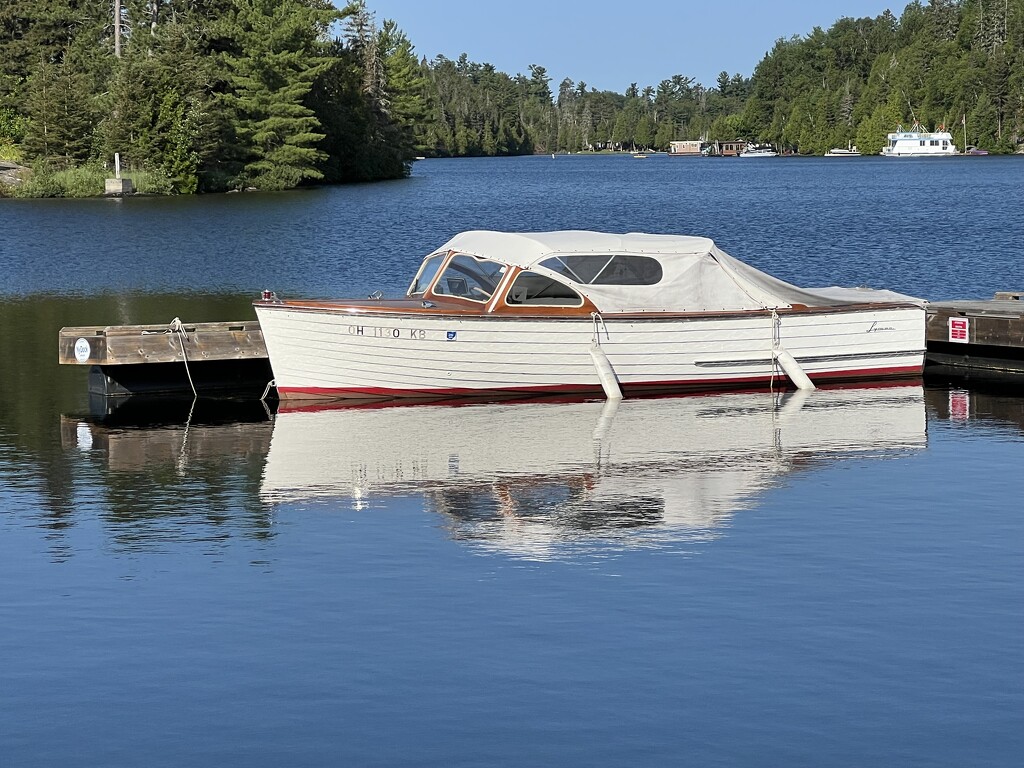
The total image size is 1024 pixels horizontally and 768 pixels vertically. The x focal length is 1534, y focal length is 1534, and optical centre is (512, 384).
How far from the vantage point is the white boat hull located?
21.2 metres

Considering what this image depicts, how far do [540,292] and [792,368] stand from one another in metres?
4.03

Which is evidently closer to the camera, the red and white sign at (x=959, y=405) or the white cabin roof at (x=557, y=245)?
the red and white sign at (x=959, y=405)

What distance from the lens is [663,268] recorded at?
73.2ft

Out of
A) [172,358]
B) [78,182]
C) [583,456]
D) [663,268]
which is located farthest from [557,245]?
[78,182]

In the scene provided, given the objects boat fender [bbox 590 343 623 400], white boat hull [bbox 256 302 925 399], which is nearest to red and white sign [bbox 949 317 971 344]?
white boat hull [bbox 256 302 925 399]

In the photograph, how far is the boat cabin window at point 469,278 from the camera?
71.3ft

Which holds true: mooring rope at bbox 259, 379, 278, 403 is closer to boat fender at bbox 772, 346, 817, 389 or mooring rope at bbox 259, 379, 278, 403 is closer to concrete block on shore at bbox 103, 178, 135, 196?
boat fender at bbox 772, 346, 817, 389

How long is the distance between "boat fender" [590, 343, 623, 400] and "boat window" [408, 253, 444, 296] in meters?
2.85

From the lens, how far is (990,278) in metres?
41.8

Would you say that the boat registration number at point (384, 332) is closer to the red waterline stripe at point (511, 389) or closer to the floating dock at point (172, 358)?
the red waterline stripe at point (511, 389)

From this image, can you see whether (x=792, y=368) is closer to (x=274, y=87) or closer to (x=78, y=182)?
(x=78, y=182)

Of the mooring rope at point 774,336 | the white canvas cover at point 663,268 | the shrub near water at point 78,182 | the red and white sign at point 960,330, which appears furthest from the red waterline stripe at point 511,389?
the shrub near water at point 78,182

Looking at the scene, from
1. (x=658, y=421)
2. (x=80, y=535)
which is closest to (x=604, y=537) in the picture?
(x=80, y=535)

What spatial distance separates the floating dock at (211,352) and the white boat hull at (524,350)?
1399 mm
